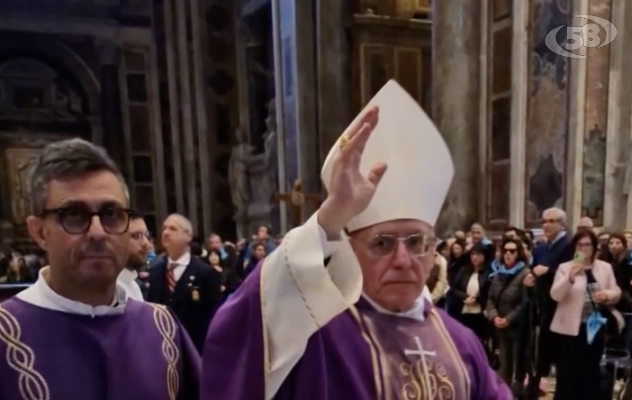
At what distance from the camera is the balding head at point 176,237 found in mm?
5246

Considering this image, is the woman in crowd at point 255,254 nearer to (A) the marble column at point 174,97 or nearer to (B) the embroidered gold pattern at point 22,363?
(B) the embroidered gold pattern at point 22,363

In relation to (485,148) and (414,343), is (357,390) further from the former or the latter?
(485,148)

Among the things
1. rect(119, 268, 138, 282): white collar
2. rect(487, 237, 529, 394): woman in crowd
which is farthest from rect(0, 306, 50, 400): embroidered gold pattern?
rect(487, 237, 529, 394): woman in crowd

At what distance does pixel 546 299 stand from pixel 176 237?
3203mm

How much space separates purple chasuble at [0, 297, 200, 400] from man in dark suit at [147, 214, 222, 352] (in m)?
3.42

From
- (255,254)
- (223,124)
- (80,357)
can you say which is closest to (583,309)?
(80,357)

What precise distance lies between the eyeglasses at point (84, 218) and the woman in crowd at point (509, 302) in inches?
193

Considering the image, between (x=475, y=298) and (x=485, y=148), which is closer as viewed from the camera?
(x=475, y=298)

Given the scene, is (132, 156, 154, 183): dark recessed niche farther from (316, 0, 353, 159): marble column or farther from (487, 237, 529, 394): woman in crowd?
(487, 237, 529, 394): woman in crowd

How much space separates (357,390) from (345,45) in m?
11.3

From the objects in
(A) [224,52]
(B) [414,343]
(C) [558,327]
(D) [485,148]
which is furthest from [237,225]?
(B) [414,343]

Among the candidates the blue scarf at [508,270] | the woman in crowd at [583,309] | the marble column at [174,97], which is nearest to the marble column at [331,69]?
the blue scarf at [508,270]

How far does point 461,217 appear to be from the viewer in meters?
9.38

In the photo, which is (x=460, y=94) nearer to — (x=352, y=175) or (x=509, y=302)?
(x=509, y=302)
